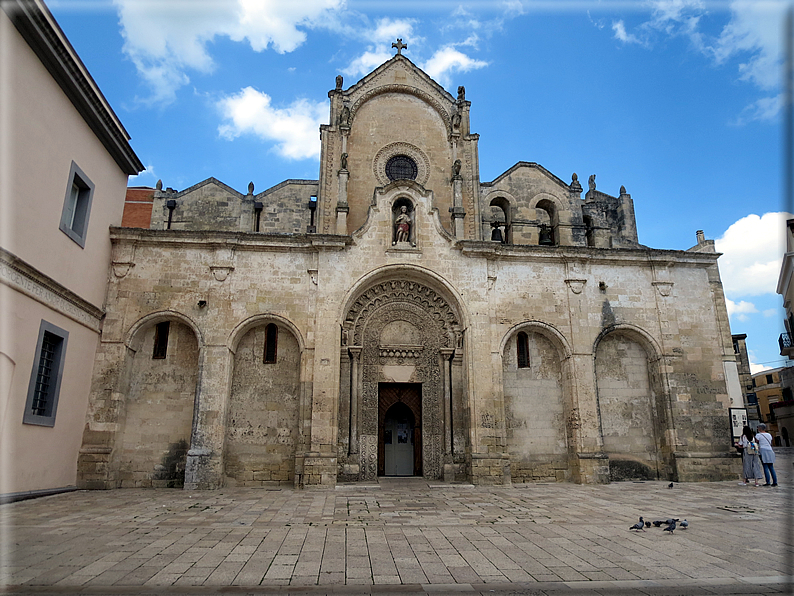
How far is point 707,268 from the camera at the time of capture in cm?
1778

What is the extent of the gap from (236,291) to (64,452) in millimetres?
6244

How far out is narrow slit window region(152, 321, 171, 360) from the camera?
15.5 meters

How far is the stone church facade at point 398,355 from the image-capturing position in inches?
581

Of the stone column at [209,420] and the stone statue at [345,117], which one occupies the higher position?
the stone statue at [345,117]

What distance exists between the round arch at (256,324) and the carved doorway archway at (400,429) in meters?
3.27

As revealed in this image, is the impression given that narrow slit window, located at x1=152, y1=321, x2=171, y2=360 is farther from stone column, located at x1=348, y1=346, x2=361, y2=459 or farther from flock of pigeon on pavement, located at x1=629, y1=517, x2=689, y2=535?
flock of pigeon on pavement, located at x1=629, y1=517, x2=689, y2=535

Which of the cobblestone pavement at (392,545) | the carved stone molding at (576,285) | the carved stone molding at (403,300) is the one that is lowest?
the cobblestone pavement at (392,545)

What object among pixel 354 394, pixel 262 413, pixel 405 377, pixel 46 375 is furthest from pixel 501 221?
pixel 46 375

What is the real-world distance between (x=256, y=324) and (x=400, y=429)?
19.6 feet

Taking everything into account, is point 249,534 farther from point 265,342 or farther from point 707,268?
point 707,268

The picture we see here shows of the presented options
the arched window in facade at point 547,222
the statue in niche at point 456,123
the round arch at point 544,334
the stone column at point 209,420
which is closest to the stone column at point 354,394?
the stone column at point 209,420

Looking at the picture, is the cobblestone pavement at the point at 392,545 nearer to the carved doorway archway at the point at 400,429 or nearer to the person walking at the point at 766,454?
the person walking at the point at 766,454

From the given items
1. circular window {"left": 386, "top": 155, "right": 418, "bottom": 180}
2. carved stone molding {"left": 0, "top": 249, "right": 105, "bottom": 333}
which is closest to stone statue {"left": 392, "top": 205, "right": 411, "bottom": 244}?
circular window {"left": 386, "top": 155, "right": 418, "bottom": 180}

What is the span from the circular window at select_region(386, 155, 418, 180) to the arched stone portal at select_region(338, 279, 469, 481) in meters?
4.63
